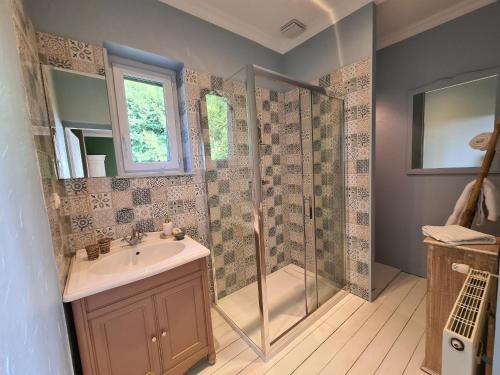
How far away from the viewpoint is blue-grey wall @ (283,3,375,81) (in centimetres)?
165

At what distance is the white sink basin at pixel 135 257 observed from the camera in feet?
4.02

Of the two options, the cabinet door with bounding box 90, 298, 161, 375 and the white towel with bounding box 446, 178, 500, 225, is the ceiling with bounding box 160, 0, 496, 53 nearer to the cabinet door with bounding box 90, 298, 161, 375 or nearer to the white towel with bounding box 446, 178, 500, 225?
the white towel with bounding box 446, 178, 500, 225

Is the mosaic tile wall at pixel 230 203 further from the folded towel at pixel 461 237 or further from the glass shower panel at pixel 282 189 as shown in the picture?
Answer: the folded towel at pixel 461 237

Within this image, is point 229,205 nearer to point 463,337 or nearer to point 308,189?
point 308,189

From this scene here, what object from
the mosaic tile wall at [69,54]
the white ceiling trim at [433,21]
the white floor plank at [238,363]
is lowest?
the white floor plank at [238,363]

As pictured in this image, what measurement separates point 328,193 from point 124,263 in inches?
67.1

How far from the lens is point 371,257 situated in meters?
1.83

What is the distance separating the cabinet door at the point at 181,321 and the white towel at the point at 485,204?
6.06 feet

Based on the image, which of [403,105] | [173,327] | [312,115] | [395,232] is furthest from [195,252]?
[403,105]

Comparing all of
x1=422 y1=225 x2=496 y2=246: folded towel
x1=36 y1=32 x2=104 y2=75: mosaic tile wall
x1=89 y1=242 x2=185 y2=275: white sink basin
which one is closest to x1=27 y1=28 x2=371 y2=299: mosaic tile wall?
x1=36 y1=32 x2=104 y2=75: mosaic tile wall

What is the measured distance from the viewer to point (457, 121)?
6.19 feet

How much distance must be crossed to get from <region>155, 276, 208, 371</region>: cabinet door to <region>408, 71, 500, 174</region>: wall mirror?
2.32 m

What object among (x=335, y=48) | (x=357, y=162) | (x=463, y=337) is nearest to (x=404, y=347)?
(x=463, y=337)

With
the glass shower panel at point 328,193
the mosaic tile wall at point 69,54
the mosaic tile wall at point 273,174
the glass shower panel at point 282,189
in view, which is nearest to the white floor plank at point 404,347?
the glass shower panel at point 328,193
